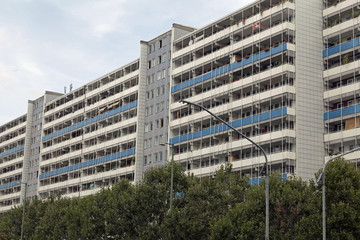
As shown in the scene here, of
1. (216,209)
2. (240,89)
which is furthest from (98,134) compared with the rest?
(216,209)

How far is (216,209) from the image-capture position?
197 ft

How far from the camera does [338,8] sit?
2817 inches

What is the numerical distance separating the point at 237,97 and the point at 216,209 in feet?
74.7

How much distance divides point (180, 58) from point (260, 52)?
19.1m

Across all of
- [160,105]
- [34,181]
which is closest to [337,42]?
[160,105]

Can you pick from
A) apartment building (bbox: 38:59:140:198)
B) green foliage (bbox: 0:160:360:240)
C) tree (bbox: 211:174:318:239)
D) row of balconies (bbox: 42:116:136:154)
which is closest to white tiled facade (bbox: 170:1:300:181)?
green foliage (bbox: 0:160:360:240)

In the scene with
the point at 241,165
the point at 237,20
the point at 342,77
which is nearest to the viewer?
the point at 342,77

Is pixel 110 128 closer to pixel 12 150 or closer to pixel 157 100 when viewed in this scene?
pixel 157 100

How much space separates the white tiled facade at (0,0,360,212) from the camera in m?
69.7

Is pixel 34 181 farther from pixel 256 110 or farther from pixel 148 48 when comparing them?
pixel 256 110

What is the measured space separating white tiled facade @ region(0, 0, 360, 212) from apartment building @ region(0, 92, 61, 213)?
24539 millimetres

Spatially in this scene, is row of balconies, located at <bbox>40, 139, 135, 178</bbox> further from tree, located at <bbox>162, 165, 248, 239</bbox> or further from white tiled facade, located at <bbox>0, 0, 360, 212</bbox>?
tree, located at <bbox>162, 165, 248, 239</bbox>

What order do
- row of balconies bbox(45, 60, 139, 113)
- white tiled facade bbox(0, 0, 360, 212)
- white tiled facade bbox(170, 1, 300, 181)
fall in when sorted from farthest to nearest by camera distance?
row of balconies bbox(45, 60, 139, 113)
white tiled facade bbox(170, 1, 300, 181)
white tiled facade bbox(0, 0, 360, 212)

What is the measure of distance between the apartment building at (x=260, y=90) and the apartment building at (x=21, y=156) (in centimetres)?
6116
